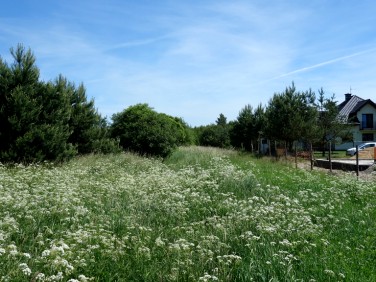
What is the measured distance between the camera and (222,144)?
40.4 m

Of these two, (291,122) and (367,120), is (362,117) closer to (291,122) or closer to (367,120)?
(367,120)

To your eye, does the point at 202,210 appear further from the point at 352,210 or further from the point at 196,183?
the point at 352,210

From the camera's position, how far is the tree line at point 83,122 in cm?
1387

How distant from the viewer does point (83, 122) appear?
19.5 m

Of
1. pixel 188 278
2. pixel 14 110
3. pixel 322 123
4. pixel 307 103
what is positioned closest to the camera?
pixel 188 278

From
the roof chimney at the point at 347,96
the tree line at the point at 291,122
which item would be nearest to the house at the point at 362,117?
the roof chimney at the point at 347,96

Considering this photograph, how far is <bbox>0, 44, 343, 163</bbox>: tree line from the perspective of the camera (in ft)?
45.5

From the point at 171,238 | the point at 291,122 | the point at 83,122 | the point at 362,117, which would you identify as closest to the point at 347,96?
the point at 362,117

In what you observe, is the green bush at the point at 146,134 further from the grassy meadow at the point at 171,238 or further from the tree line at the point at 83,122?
the grassy meadow at the point at 171,238

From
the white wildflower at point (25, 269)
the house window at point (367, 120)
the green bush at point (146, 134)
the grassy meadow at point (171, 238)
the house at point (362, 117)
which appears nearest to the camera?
the white wildflower at point (25, 269)

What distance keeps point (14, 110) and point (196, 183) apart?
26.7 ft

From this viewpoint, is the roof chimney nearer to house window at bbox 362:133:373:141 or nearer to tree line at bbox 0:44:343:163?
house window at bbox 362:133:373:141

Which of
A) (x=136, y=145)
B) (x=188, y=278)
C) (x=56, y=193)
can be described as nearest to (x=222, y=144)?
(x=136, y=145)

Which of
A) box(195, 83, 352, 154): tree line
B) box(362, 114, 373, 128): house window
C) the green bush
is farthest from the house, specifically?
the green bush
